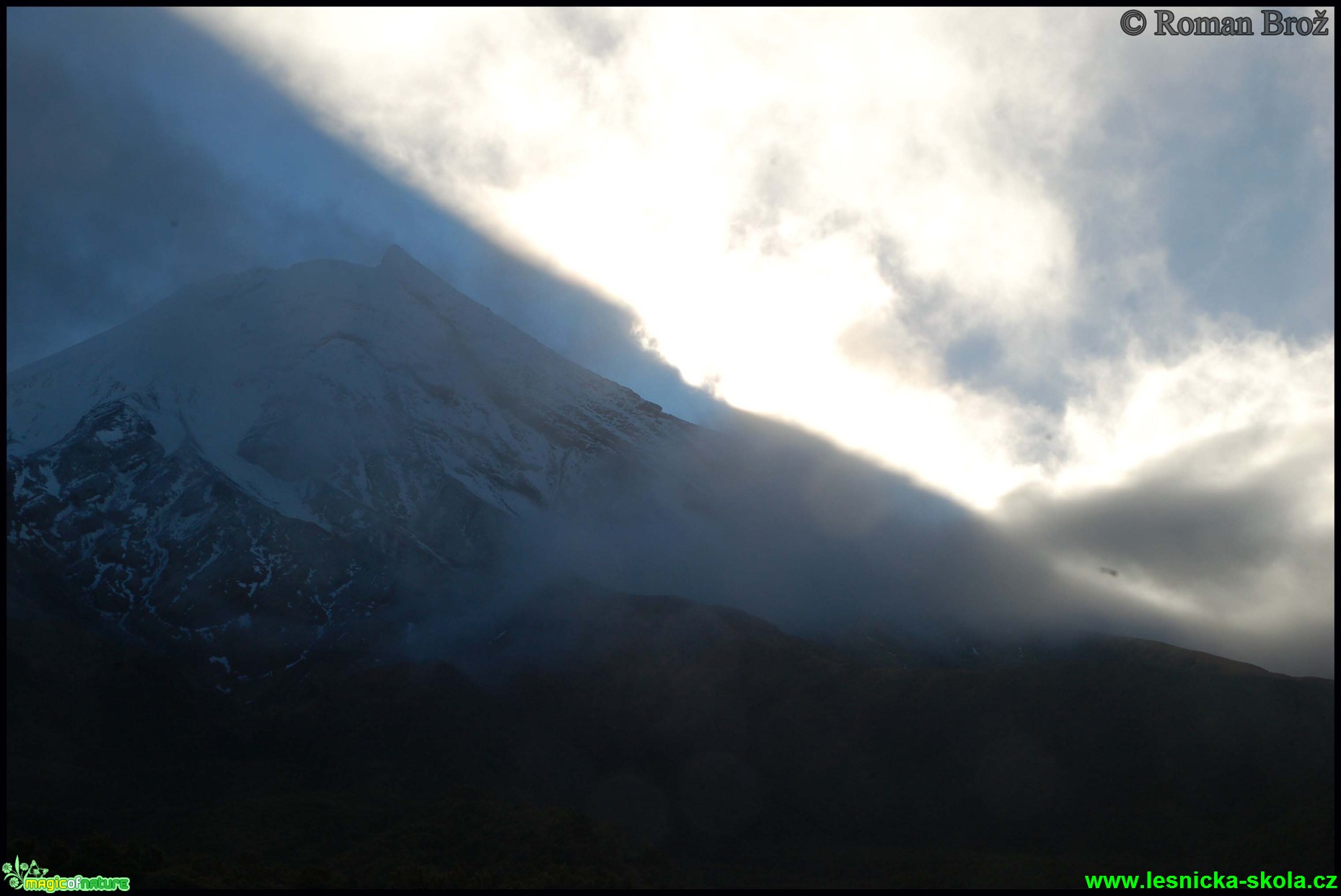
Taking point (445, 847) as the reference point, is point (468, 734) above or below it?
above

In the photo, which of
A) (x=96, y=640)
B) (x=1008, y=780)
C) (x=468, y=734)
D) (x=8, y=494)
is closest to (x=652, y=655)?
(x=468, y=734)

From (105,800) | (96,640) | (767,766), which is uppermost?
(96,640)

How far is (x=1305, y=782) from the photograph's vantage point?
94.5m

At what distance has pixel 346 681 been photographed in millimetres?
149625

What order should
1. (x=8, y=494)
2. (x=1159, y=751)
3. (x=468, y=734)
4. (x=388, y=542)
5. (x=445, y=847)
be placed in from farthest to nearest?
1. (x=388, y=542)
2. (x=8, y=494)
3. (x=468, y=734)
4. (x=1159, y=751)
5. (x=445, y=847)

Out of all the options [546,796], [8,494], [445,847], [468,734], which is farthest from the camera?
[8,494]

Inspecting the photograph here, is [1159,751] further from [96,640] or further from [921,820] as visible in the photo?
[96,640]

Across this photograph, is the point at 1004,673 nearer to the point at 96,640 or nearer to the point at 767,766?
the point at 767,766

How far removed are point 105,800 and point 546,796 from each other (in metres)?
51.8

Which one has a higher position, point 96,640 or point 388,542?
point 388,542

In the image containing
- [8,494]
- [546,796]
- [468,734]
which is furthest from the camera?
[8,494]

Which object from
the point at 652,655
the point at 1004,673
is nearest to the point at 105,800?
the point at 652,655

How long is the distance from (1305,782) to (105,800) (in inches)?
5151

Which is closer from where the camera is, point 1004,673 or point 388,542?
point 1004,673
